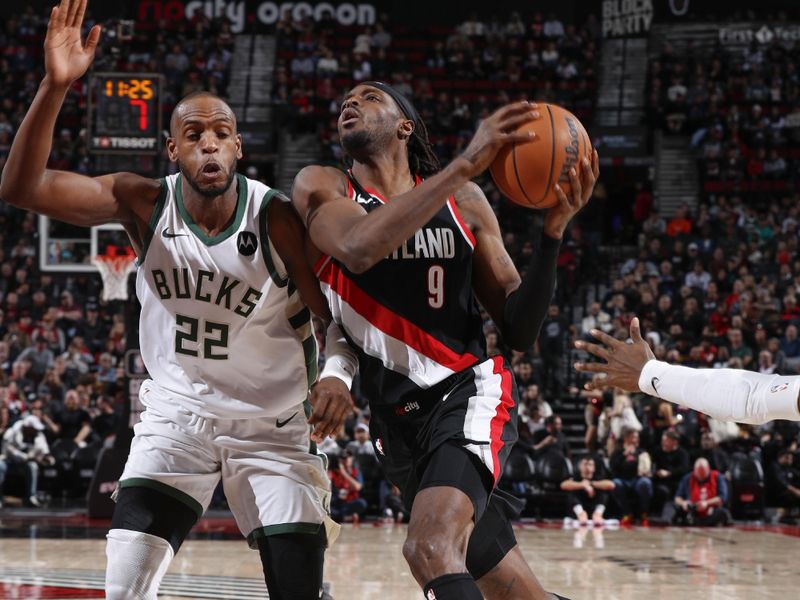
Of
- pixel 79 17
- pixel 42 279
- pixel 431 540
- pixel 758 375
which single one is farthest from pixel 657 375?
pixel 42 279

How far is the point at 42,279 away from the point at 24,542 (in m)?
8.70

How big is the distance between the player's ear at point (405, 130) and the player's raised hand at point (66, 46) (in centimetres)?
120

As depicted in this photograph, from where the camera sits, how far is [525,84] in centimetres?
2438

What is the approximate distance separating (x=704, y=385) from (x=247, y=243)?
5.40 feet

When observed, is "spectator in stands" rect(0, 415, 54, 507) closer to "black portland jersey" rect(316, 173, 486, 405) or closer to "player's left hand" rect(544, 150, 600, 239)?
"black portland jersey" rect(316, 173, 486, 405)

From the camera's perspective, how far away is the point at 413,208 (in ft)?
11.0

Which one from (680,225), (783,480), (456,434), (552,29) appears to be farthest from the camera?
(552,29)

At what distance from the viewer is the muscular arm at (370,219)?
132 inches

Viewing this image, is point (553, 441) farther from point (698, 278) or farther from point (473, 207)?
point (473, 207)

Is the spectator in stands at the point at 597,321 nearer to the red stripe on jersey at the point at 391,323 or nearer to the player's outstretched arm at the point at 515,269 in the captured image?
the player's outstretched arm at the point at 515,269

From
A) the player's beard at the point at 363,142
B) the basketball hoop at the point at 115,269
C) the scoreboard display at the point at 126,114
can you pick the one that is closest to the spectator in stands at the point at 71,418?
the basketball hoop at the point at 115,269

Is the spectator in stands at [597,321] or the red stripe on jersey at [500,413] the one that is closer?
the red stripe on jersey at [500,413]

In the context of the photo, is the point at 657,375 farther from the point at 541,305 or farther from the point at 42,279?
the point at 42,279

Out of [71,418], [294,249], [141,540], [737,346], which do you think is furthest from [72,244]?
[141,540]
